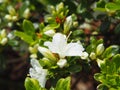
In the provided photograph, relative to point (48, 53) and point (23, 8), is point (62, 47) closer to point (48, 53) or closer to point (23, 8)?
point (48, 53)

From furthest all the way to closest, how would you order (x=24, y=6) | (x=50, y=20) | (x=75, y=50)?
(x=24, y=6), (x=50, y=20), (x=75, y=50)

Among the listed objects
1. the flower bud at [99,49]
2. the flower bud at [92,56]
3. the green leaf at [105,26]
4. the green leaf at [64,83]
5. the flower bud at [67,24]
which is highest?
the flower bud at [67,24]

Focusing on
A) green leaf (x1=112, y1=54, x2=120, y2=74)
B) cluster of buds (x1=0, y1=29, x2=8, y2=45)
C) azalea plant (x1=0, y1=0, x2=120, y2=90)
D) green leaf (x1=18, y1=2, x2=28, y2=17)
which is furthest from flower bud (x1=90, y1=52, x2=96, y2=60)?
green leaf (x1=18, y1=2, x2=28, y2=17)

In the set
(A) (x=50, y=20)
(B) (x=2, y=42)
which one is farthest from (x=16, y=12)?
(A) (x=50, y=20)

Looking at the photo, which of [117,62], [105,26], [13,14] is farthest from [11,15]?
[117,62]

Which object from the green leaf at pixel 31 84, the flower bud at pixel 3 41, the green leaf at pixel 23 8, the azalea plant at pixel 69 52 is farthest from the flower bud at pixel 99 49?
the green leaf at pixel 23 8

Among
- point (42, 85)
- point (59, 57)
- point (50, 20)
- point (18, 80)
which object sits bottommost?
point (18, 80)

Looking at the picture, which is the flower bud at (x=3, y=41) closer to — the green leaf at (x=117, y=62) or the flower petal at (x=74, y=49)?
the flower petal at (x=74, y=49)

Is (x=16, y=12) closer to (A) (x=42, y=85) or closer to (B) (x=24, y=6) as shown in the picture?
(B) (x=24, y=6)
